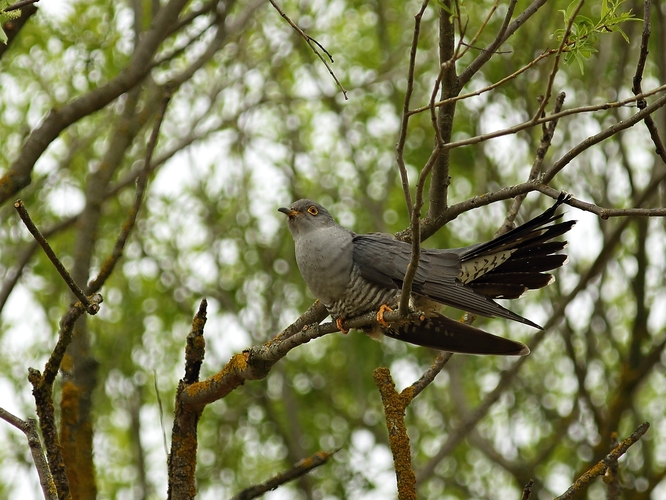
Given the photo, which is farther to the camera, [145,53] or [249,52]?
[249,52]

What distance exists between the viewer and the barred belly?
152 inches

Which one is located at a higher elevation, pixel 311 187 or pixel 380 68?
pixel 380 68

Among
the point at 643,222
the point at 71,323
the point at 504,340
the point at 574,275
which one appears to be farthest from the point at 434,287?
the point at 574,275

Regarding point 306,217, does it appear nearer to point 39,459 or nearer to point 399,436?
point 399,436

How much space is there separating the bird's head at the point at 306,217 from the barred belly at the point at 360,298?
46 centimetres

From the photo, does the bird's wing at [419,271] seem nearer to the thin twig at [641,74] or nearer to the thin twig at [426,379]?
the thin twig at [426,379]

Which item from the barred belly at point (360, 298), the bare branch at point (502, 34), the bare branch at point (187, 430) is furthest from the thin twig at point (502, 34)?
the bare branch at point (187, 430)

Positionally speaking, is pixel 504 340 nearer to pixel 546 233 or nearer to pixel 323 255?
pixel 546 233

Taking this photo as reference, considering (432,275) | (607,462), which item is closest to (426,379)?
(432,275)

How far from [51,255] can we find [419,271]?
1918 millimetres

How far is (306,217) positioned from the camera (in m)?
4.36

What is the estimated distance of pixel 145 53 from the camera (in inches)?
181

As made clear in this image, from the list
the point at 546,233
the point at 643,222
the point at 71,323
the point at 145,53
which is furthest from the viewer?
the point at 643,222

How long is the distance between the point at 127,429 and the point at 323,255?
16.1 ft
